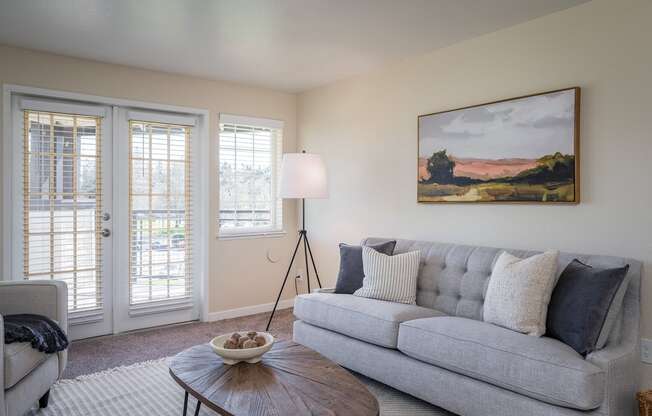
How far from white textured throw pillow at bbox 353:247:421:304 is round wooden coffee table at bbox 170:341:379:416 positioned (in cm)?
103

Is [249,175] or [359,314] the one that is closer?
[359,314]

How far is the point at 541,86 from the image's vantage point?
10.5ft

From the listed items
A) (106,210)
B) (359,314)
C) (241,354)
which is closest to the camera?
(241,354)

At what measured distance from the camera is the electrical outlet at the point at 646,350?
2.72m

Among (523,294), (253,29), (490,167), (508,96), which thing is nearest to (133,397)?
(523,294)

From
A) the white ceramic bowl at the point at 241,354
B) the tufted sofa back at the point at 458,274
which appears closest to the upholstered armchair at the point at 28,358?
the white ceramic bowl at the point at 241,354

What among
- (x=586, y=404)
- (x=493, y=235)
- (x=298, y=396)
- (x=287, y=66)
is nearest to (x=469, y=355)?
(x=586, y=404)

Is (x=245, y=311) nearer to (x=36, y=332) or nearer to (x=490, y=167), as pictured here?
(x=36, y=332)

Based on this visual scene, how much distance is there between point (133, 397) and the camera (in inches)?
118

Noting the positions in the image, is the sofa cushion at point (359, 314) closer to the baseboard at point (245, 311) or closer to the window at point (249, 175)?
the baseboard at point (245, 311)

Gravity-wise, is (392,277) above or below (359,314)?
above

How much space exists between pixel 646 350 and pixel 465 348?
113 centimetres

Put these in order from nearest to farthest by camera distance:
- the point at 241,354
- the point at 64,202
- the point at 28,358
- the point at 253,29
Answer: the point at 241,354, the point at 28,358, the point at 253,29, the point at 64,202

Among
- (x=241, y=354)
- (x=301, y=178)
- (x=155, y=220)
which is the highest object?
(x=301, y=178)
